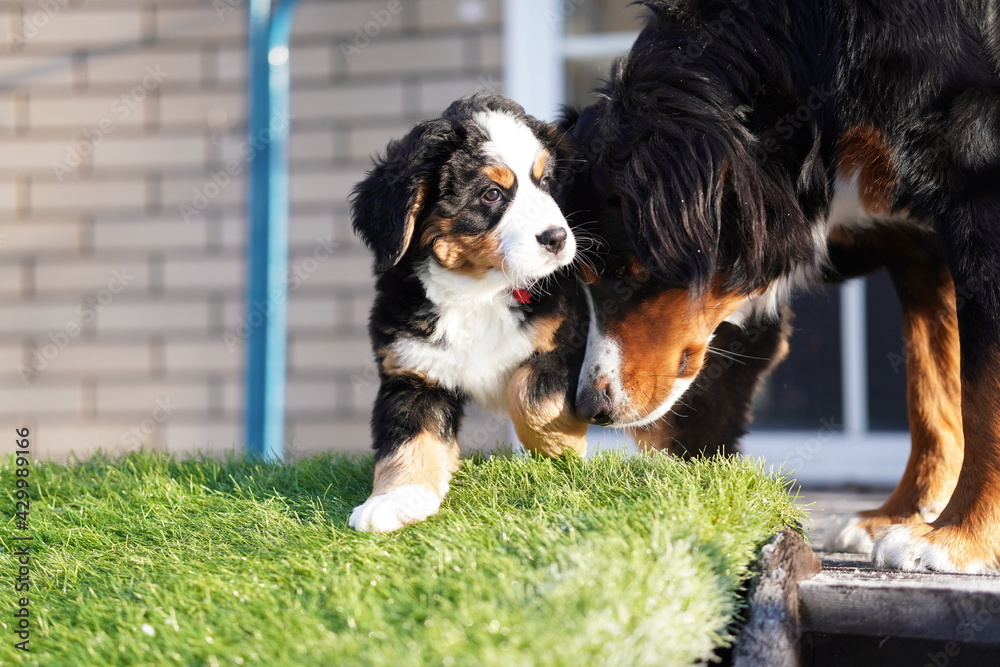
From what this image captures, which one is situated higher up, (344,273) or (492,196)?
(492,196)

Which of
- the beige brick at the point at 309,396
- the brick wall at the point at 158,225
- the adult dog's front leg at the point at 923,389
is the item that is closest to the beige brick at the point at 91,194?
the brick wall at the point at 158,225

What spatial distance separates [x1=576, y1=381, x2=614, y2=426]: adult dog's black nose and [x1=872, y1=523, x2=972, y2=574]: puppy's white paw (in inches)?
27.3

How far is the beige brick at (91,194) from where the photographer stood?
5.41 meters

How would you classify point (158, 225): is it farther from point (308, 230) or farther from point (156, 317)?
point (308, 230)

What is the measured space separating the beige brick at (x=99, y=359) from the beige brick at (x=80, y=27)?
5.80ft

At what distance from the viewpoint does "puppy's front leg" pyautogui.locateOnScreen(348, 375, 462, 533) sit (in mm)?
2020

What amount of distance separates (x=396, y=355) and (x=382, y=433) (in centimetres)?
20

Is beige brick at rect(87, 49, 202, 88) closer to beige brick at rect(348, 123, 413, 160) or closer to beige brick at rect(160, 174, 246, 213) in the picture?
beige brick at rect(160, 174, 246, 213)

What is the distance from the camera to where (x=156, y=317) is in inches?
213

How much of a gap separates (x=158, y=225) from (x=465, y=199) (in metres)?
3.69

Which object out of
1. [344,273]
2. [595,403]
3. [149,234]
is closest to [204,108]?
[149,234]

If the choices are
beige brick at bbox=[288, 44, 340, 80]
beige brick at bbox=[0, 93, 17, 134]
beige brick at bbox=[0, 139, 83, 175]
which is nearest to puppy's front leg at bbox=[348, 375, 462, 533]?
beige brick at bbox=[288, 44, 340, 80]

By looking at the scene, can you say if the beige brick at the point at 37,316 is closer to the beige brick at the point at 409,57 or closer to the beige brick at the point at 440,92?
the beige brick at the point at 409,57

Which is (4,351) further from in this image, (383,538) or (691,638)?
(691,638)
